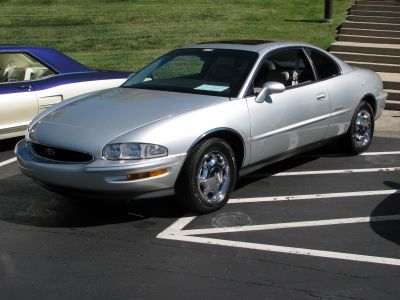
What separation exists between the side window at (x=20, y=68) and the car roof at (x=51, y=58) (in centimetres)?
7

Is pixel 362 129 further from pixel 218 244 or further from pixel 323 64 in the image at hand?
Answer: pixel 218 244

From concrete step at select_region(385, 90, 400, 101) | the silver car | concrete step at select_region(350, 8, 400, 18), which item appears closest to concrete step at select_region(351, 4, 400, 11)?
concrete step at select_region(350, 8, 400, 18)

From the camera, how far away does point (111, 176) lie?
4.45 m

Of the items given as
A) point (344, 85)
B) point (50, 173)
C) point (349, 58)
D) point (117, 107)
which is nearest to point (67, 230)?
point (50, 173)

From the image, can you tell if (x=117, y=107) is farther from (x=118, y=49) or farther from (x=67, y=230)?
(x=118, y=49)

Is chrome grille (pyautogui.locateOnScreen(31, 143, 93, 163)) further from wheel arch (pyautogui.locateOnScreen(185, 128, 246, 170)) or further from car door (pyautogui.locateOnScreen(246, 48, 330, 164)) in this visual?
car door (pyautogui.locateOnScreen(246, 48, 330, 164))

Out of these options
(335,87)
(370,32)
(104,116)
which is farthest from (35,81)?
(370,32)

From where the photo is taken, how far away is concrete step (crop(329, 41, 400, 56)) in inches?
463

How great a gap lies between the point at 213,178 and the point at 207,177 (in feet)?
0.24

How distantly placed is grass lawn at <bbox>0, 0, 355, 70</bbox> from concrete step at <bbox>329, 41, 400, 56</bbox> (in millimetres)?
Answer: 697

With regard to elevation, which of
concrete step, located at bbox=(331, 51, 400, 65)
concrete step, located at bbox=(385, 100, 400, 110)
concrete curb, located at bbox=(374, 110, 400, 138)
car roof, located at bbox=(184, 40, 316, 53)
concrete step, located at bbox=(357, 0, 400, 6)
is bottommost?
concrete curb, located at bbox=(374, 110, 400, 138)

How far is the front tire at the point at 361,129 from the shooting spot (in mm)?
6840

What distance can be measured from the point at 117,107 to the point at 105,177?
0.89m

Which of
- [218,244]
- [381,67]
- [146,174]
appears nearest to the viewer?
[218,244]
